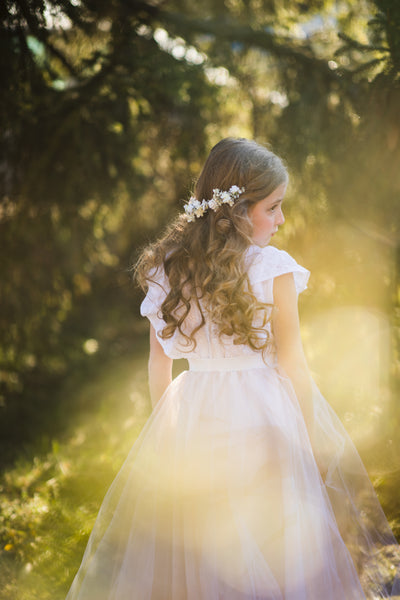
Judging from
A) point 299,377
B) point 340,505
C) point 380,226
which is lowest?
point 340,505

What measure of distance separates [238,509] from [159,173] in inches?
181

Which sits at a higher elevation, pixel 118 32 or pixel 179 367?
pixel 118 32

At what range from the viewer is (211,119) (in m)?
4.74

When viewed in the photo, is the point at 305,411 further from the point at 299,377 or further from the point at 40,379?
the point at 40,379

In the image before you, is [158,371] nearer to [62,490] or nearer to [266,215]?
[266,215]

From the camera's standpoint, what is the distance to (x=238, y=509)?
6.21 ft

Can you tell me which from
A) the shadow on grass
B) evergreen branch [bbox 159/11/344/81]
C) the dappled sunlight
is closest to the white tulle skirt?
the shadow on grass

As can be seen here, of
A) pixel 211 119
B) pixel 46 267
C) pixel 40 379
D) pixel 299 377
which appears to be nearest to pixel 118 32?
pixel 211 119

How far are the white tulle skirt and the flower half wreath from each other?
65 cm

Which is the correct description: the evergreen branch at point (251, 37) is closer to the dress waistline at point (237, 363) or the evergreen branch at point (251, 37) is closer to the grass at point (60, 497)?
the dress waistline at point (237, 363)

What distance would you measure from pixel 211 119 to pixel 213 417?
358cm

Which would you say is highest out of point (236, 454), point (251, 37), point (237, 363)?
point (251, 37)

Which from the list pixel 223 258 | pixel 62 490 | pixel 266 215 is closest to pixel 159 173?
pixel 62 490

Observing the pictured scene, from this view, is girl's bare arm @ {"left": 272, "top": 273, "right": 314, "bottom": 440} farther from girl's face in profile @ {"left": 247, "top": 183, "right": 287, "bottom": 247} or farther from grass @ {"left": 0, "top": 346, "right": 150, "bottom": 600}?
grass @ {"left": 0, "top": 346, "right": 150, "bottom": 600}
